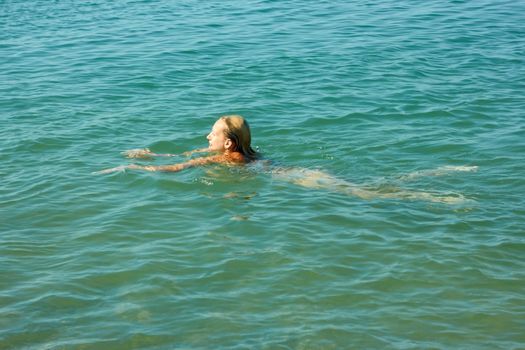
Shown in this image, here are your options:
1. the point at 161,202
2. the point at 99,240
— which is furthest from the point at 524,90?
the point at 99,240

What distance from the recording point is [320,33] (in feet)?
68.4

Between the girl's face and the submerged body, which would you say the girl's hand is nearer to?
the submerged body

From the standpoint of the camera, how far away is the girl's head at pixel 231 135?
1122cm

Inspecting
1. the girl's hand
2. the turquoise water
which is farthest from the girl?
the girl's hand

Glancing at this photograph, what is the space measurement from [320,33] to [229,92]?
6.25 metres

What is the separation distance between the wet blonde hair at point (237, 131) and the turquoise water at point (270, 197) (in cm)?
45

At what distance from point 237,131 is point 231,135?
4.4 inches

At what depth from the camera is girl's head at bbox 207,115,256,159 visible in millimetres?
11219

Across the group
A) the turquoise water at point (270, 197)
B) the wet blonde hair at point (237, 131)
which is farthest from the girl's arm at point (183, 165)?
the wet blonde hair at point (237, 131)

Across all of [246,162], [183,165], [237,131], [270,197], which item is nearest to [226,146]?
[237,131]

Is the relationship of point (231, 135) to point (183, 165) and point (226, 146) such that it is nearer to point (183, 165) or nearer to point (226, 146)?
point (226, 146)

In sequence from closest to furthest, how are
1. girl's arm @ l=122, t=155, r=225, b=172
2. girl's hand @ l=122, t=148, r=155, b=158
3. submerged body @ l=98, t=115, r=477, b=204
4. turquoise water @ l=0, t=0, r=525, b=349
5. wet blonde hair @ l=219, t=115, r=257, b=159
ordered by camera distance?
turquoise water @ l=0, t=0, r=525, b=349 → submerged body @ l=98, t=115, r=477, b=204 → wet blonde hair @ l=219, t=115, r=257, b=159 → girl's arm @ l=122, t=155, r=225, b=172 → girl's hand @ l=122, t=148, r=155, b=158

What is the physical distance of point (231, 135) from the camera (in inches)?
443

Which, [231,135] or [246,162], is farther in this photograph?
[246,162]
